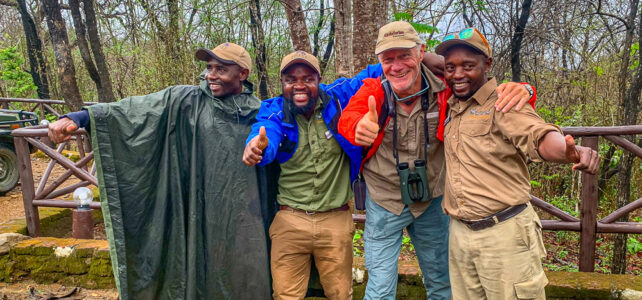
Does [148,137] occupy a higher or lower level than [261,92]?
lower

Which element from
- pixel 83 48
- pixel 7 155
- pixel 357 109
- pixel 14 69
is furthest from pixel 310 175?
pixel 14 69

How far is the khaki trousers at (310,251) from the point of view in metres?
2.78

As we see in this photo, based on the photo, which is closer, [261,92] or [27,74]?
[261,92]

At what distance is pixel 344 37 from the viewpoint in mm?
4645

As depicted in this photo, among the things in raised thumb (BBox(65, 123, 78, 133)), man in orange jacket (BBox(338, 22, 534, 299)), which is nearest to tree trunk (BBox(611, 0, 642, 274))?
man in orange jacket (BBox(338, 22, 534, 299))

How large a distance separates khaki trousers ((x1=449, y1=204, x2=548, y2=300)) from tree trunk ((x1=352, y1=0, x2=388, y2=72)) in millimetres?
2537

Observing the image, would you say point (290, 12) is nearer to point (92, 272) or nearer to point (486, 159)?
point (92, 272)

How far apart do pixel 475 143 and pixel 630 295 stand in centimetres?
199

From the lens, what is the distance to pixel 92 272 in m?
4.12

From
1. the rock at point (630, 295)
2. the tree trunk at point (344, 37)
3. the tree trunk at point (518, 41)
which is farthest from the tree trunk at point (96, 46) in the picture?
the rock at point (630, 295)

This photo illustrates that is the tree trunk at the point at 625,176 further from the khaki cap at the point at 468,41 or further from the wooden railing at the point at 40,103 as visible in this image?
the wooden railing at the point at 40,103

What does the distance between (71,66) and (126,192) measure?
29.6ft

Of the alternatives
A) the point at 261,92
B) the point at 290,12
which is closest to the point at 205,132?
the point at 290,12

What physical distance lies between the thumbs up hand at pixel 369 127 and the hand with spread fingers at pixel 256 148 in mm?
544
